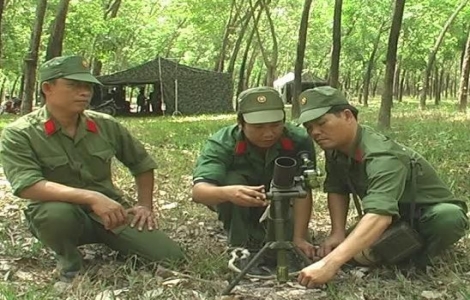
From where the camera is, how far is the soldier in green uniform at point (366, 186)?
2.98 meters

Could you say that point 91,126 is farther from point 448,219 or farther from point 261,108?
point 448,219

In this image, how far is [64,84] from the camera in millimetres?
3572

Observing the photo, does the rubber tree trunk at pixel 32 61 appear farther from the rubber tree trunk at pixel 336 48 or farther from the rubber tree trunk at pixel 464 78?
the rubber tree trunk at pixel 464 78

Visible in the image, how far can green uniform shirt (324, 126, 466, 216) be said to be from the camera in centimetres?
309

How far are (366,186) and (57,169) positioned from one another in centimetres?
172

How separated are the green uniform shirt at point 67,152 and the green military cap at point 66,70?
0.25m

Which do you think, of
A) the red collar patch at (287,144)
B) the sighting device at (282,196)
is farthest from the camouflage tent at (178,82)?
the sighting device at (282,196)

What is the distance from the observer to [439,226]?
352cm

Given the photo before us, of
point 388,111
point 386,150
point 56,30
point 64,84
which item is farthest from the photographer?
point 56,30

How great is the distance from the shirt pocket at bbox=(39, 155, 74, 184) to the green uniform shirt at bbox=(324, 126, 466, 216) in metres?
1.50

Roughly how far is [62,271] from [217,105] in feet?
75.0

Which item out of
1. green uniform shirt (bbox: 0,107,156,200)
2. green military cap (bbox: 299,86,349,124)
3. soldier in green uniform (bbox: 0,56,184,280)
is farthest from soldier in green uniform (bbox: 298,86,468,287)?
green uniform shirt (bbox: 0,107,156,200)

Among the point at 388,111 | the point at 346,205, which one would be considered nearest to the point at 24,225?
the point at 346,205

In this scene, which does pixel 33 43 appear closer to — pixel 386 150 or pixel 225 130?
pixel 225 130
